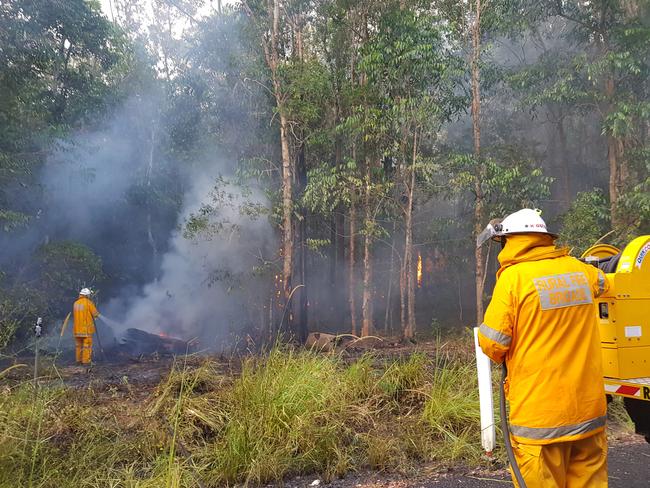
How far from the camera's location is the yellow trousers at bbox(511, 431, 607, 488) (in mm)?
2566

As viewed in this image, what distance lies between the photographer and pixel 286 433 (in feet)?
13.9

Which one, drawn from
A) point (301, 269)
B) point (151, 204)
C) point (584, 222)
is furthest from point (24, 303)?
point (584, 222)

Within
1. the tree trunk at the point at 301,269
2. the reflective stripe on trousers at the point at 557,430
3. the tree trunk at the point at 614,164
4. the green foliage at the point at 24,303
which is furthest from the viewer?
the tree trunk at the point at 301,269

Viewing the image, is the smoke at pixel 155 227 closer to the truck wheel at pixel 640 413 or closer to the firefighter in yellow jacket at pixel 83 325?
the firefighter in yellow jacket at pixel 83 325

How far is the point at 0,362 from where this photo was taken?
35.2ft

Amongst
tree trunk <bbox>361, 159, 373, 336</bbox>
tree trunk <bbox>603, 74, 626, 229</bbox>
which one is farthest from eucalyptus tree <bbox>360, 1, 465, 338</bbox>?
tree trunk <bbox>603, 74, 626, 229</bbox>

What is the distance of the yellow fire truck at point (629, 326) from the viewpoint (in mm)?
3641

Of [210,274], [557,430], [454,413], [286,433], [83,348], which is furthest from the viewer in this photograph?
[210,274]

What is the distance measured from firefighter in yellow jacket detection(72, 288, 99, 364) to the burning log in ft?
6.10

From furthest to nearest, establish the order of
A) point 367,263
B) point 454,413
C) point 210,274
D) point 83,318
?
point 210,274 → point 367,263 → point 83,318 → point 454,413

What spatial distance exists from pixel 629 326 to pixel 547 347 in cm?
151

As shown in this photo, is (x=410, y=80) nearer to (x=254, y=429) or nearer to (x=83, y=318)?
(x=83, y=318)

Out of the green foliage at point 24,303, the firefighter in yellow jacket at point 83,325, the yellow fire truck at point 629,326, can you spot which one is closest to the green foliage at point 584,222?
the yellow fire truck at point 629,326

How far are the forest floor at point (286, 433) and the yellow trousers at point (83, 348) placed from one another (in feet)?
21.1
